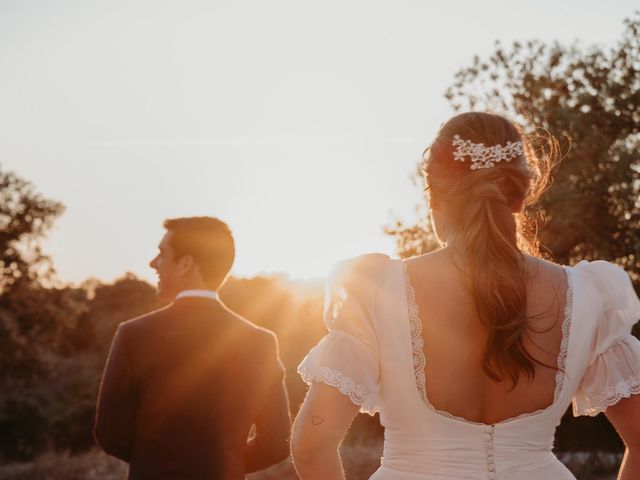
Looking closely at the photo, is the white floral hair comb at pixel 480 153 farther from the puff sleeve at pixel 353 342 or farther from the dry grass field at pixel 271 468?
the dry grass field at pixel 271 468

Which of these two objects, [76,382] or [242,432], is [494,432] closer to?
[242,432]

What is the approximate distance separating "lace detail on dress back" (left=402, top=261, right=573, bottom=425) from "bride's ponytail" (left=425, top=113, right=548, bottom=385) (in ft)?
0.39

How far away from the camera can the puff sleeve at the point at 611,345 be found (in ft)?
8.89

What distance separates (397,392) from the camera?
2.55 meters

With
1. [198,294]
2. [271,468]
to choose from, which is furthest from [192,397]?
[271,468]

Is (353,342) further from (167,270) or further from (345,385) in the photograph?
(167,270)

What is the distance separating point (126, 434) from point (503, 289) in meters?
2.47

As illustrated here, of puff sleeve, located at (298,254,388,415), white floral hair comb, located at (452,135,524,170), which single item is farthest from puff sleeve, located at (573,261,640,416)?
puff sleeve, located at (298,254,388,415)

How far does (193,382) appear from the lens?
4.38 meters

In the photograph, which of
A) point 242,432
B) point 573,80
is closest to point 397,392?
point 242,432

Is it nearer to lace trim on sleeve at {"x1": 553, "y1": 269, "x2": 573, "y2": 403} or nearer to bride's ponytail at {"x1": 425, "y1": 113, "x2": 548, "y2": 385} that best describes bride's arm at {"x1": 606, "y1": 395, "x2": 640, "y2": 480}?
lace trim on sleeve at {"x1": 553, "y1": 269, "x2": 573, "y2": 403}

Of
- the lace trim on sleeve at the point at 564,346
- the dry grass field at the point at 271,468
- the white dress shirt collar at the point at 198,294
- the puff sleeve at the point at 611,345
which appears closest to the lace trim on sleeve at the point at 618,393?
the puff sleeve at the point at 611,345

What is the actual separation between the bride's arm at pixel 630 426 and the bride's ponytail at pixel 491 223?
1.42ft

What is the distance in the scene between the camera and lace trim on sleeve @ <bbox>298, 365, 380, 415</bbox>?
100 inches
